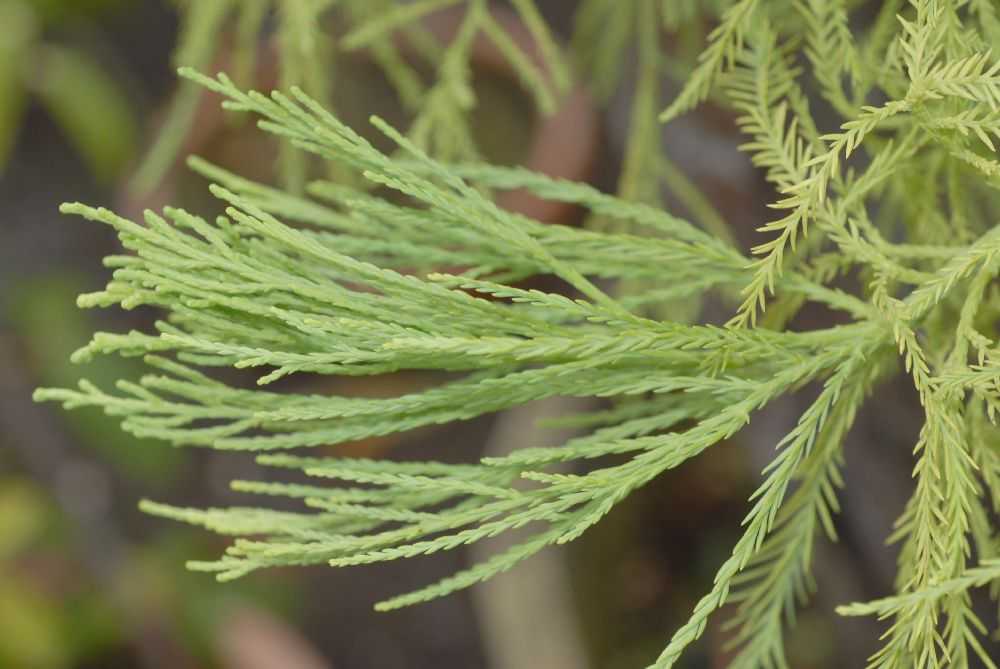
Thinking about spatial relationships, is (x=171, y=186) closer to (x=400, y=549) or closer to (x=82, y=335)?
(x=82, y=335)

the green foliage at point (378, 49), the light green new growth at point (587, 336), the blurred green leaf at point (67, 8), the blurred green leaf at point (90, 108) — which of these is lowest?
the light green new growth at point (587, 336)

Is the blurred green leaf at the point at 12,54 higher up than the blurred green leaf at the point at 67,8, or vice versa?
the blurred green leaf at the point at 67,8

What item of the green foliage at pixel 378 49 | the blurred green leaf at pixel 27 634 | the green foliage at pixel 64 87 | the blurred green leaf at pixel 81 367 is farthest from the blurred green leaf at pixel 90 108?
the blurred green leaf at pixel 27 634

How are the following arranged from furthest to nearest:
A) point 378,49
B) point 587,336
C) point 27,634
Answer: point 27,634 → point 378,49 → point 587,336

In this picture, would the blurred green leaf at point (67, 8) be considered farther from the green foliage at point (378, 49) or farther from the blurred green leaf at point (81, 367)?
the green foliage at point (378, 49)

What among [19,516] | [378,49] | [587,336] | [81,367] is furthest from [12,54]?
[587,336]

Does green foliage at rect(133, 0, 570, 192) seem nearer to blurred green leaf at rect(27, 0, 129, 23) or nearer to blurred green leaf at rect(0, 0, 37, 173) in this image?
blurred green leaf at rect(0, 0, 37, 173)

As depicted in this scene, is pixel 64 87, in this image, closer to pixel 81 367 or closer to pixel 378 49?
pixel 81 367

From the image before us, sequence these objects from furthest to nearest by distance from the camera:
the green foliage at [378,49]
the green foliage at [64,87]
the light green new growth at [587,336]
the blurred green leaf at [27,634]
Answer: the green foliage at [64,87]
the blurred green leaf at [27,634]
the green foliage at [378,49]
the light green new growth at [587,336]

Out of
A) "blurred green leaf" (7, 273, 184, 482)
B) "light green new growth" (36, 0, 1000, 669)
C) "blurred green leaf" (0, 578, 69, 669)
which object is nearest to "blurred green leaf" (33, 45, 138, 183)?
"blurred green leaf" (7, 273, 184, 482)
